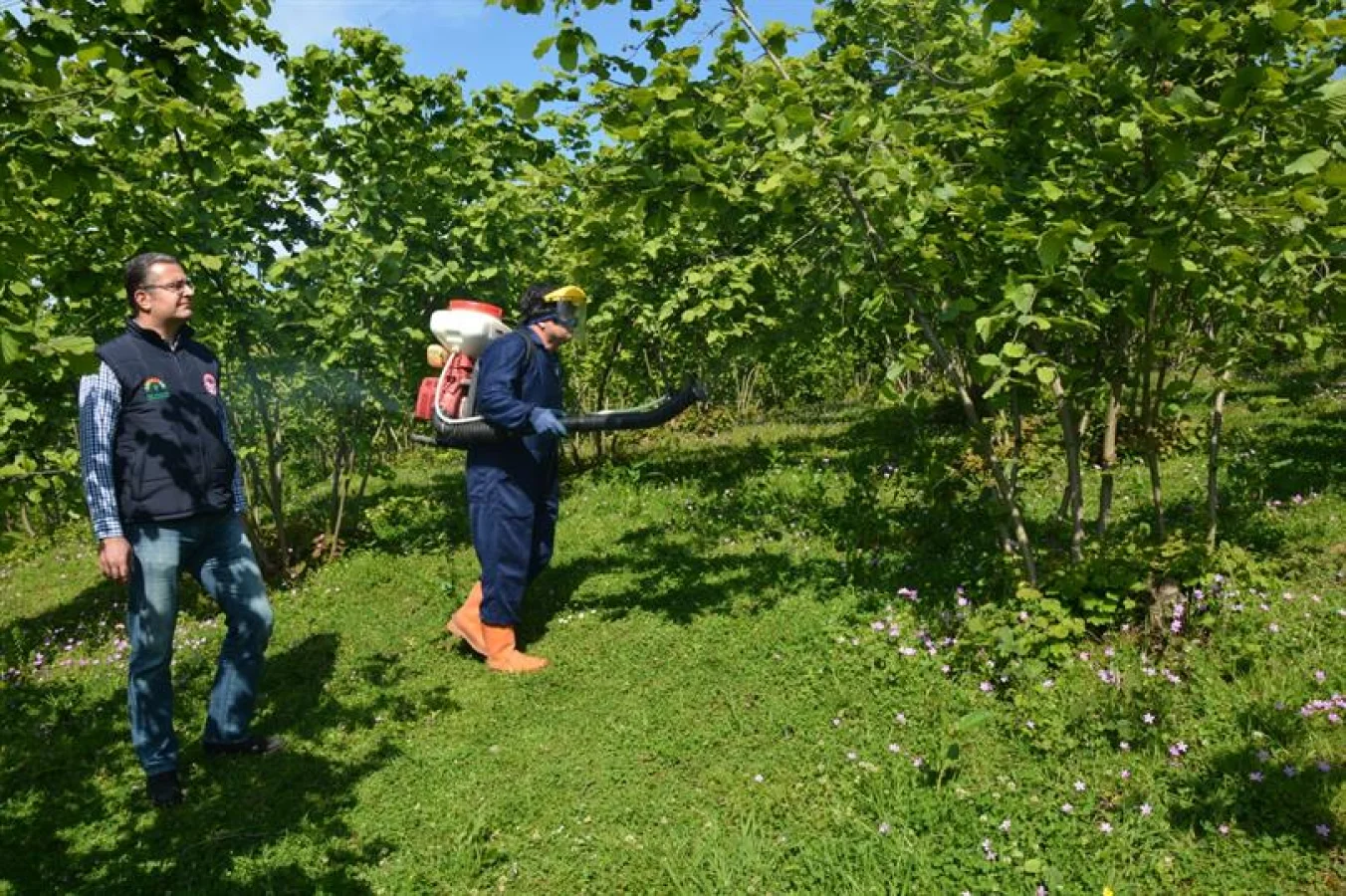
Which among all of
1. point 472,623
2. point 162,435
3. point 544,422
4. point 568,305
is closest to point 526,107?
point 568,305

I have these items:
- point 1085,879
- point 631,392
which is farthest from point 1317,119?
point 631,392

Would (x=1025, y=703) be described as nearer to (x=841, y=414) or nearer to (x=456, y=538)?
(x=456, y=538)

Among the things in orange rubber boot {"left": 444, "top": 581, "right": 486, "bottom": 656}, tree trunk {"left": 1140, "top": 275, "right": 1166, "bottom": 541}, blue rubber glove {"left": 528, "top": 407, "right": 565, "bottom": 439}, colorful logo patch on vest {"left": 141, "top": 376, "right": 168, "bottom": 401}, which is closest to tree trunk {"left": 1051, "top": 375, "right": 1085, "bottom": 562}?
tree trunk {"left": 1140, "top": 275, "right": 1166, "bottom": 541}

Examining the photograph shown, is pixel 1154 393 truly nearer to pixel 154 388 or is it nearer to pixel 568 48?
pixel 568 48

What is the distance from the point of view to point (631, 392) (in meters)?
15.2

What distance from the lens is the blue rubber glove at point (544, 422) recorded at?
5.03 metres

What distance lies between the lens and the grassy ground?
3.16 m

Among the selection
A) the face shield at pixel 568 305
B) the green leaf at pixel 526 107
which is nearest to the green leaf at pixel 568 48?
the green leaf at pixel 526 107

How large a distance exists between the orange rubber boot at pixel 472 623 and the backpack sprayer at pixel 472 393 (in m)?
1.06

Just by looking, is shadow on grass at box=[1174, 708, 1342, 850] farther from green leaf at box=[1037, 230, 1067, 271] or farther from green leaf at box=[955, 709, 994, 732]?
green leaf at box=[1037, 230, 1067, 271]

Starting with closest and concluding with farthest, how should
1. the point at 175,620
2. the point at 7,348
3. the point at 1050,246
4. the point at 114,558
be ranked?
the point at 7,348
the point at 1050,246
the point at 114,558
the point at 175,620

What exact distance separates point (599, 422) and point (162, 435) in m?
2.38

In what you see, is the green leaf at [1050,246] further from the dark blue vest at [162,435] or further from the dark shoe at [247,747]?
the dark shoe at [247,747]

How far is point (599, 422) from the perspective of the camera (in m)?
5.28
